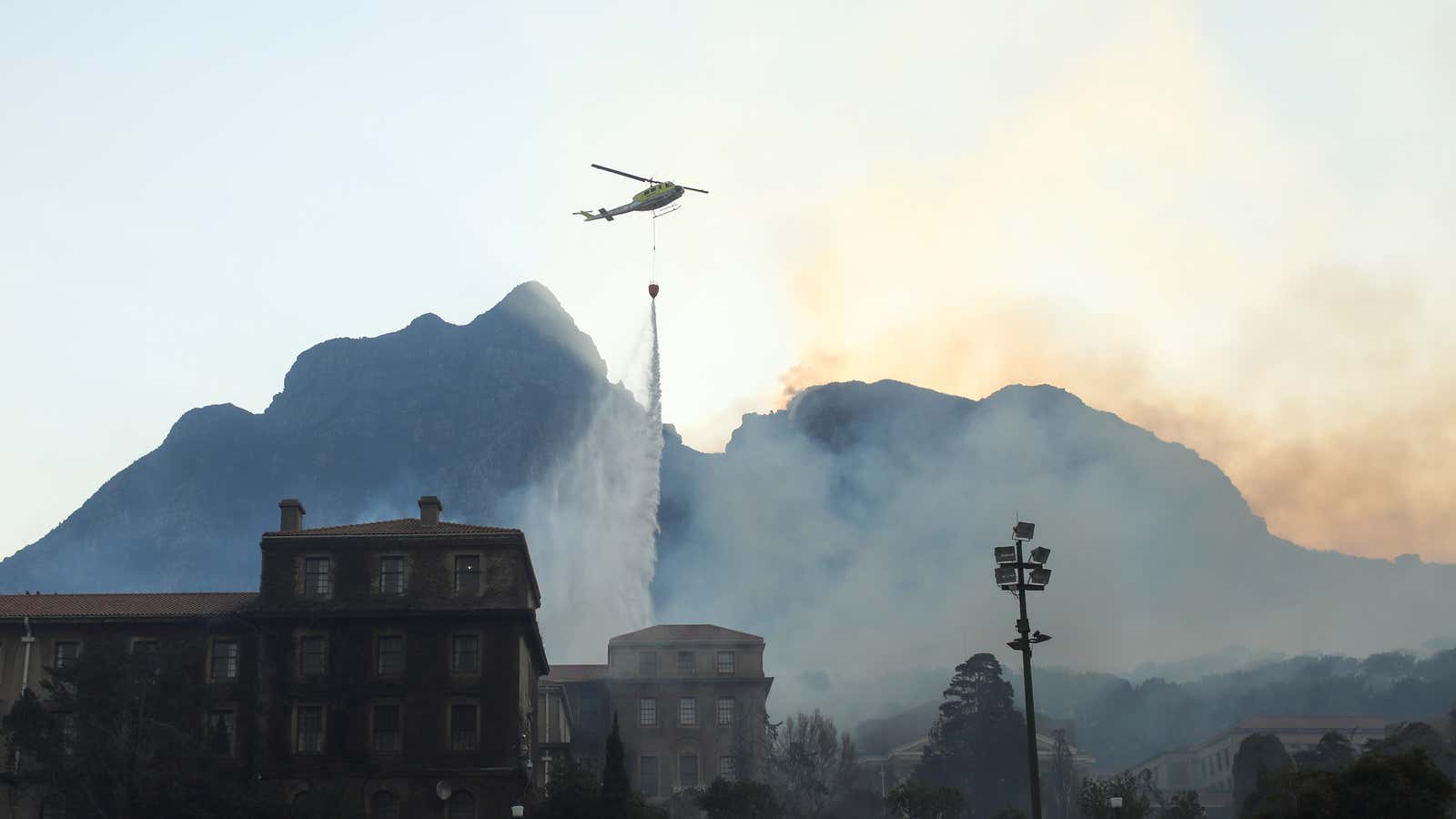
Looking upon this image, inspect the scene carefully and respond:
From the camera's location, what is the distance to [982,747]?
138000mm

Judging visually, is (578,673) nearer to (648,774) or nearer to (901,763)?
(648,774)

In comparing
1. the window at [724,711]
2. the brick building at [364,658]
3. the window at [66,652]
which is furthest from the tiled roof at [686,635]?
the window at [66,652]

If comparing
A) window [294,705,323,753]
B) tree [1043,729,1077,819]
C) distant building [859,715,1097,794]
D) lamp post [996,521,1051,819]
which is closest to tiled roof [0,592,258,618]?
window [294,705,323,753]

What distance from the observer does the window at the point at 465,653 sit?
7575 cm

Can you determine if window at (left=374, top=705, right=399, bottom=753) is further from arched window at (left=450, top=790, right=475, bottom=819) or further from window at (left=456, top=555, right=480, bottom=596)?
window at (left=456, top=555, right=480, bottom=596)

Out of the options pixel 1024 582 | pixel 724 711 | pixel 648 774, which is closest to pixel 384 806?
pixel 1024 582

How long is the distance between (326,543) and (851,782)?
6480cm

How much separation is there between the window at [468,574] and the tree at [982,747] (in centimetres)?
6765

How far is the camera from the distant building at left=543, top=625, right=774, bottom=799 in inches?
4894

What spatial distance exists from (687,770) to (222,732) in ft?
182

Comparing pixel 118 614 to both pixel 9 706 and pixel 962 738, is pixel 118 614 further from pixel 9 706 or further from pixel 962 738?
pixel 962 738

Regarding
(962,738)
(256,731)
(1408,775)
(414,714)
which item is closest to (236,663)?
(256,731)

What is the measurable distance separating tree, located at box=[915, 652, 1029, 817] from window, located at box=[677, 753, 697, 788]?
69.2 feet

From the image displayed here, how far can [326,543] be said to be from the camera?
77188mm
